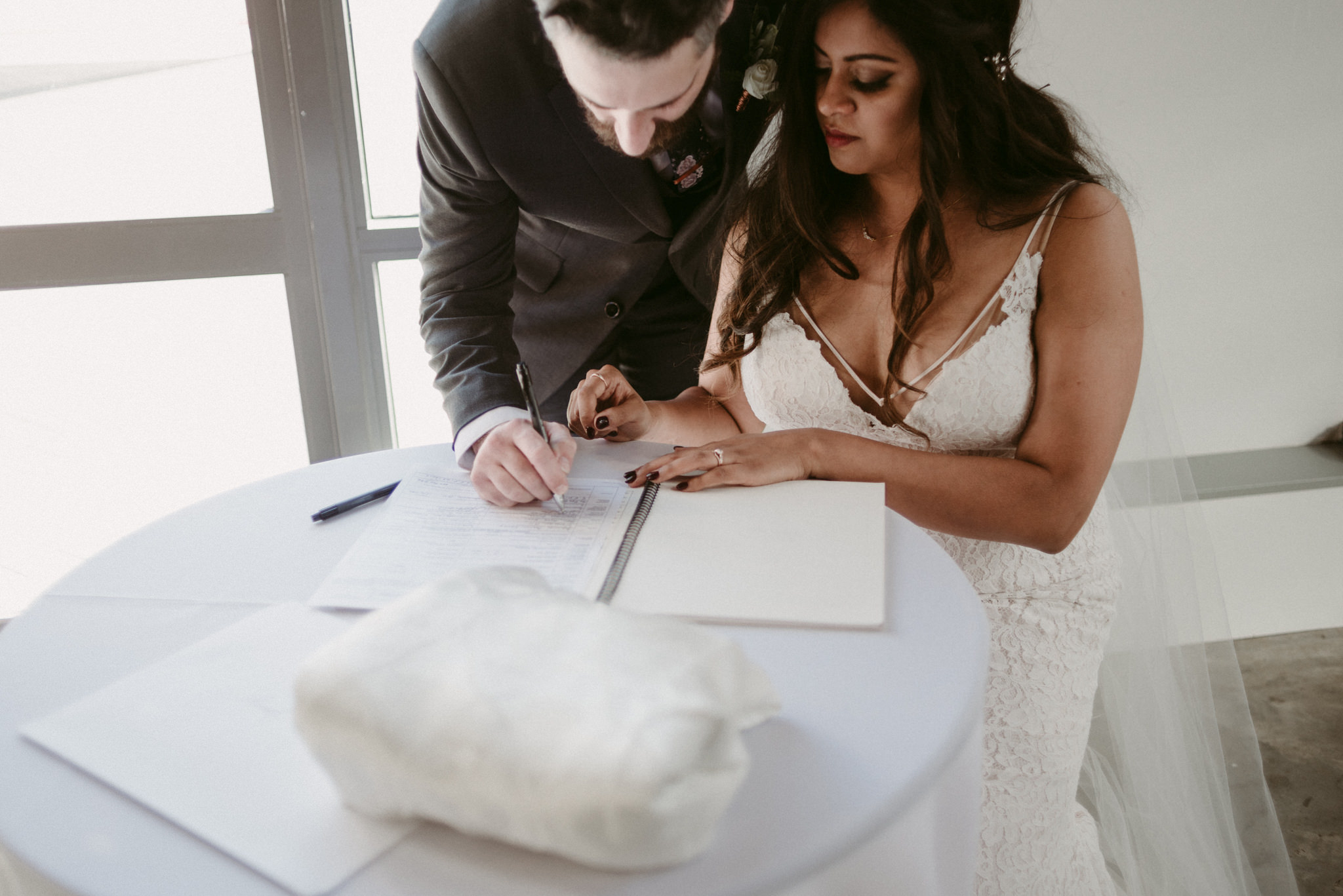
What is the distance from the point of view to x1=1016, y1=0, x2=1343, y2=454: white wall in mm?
2084

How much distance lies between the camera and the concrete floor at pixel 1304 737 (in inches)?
69.6

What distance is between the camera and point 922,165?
129 centimetres

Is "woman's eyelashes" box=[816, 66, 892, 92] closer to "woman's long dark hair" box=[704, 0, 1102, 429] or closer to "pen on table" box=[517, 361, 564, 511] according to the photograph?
"woman's long dark hair" box=[704, 0, 1102, 429]

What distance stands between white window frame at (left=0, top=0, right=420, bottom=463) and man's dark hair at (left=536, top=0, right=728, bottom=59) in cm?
137

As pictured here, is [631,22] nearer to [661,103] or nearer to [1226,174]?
[661,103]

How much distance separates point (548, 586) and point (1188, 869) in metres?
1.42

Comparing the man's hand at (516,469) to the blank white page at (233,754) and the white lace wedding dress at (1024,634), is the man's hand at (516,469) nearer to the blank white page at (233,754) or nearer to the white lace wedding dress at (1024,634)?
the blank white page at (233,754)

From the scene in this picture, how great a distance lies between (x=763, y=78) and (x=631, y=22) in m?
0.35

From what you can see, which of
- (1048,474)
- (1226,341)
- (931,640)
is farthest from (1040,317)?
(1226,341)

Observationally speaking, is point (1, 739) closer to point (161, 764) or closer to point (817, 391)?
point (161, 764)

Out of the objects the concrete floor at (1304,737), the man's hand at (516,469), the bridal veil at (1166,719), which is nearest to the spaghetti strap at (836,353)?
the man's hand at (516,469)

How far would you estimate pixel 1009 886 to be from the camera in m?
1.24

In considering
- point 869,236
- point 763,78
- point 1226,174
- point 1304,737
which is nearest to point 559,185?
point 763,78

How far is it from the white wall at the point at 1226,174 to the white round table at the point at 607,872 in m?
1.60
